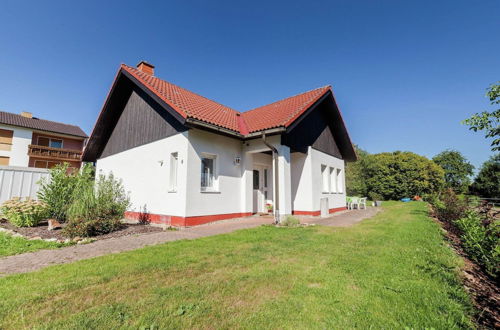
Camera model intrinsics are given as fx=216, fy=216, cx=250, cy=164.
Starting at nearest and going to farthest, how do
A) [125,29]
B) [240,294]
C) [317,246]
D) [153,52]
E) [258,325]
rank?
1. [258,325]
2. [240,294]
3. [317,246]
4. [125,29]
5. [153,52]

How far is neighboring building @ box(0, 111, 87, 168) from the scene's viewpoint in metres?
22.9

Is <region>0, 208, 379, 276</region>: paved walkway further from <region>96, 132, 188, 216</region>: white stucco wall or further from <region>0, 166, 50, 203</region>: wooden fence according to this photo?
<region>0, 166, 50, 203</region>: wooden fence

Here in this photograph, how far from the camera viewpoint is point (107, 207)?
741cm

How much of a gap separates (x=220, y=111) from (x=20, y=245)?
343 inches

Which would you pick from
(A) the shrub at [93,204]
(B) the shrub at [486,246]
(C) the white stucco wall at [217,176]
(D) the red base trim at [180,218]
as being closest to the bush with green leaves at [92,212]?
(A) the shrub at [93,204]

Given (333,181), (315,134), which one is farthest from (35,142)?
(333,181)

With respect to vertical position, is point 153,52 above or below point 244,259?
above

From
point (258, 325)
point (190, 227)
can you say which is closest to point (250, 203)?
point (190, 227)

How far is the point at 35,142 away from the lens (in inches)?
982

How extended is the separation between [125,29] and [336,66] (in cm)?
1164

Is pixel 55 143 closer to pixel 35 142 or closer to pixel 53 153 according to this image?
pixel 35 142

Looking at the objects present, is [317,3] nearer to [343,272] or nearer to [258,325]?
[343,272]

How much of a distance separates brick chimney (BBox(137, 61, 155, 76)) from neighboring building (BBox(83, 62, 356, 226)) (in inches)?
2.1

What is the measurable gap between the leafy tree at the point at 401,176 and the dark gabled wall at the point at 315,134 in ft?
68.7
